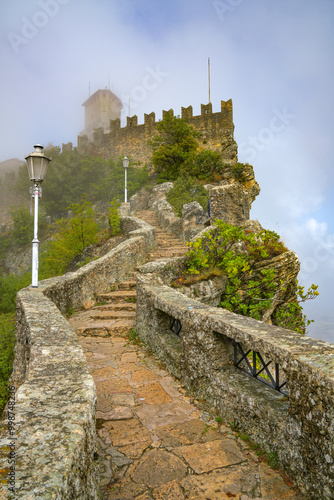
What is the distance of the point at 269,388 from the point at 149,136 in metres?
33.7

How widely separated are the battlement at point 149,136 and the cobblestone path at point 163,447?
2453cm

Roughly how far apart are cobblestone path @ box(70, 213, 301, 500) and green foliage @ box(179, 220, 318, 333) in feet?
10.7

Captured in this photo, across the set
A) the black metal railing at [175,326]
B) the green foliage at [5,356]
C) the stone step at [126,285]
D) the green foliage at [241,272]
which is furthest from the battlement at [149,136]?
the black metal railing at [175,326]

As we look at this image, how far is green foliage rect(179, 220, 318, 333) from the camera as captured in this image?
7.49 meters

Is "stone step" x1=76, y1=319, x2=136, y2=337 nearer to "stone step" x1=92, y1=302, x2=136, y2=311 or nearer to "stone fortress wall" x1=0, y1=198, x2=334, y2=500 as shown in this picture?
"stone step" x1=92, y1=302, x2=136, y2=311

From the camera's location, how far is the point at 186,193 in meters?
19.2

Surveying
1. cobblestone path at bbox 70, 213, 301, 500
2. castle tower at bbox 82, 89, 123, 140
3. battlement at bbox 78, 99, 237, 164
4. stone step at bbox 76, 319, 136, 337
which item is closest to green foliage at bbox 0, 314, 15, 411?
stone step at bbox 76, 319, 136, 337

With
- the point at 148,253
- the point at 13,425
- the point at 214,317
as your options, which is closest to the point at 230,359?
the point at 214,317

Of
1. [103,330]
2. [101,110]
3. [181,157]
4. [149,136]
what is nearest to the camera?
[103,330]

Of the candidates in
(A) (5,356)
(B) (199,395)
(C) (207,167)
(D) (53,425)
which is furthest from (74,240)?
(C) (207,167)

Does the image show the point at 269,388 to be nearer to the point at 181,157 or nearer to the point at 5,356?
the point at 5,356

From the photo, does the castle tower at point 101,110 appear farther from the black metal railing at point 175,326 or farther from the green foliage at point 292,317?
the black metal railing at point 175,326

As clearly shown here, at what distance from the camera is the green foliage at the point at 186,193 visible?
18.1 m

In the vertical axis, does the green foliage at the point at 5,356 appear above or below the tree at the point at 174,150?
below
